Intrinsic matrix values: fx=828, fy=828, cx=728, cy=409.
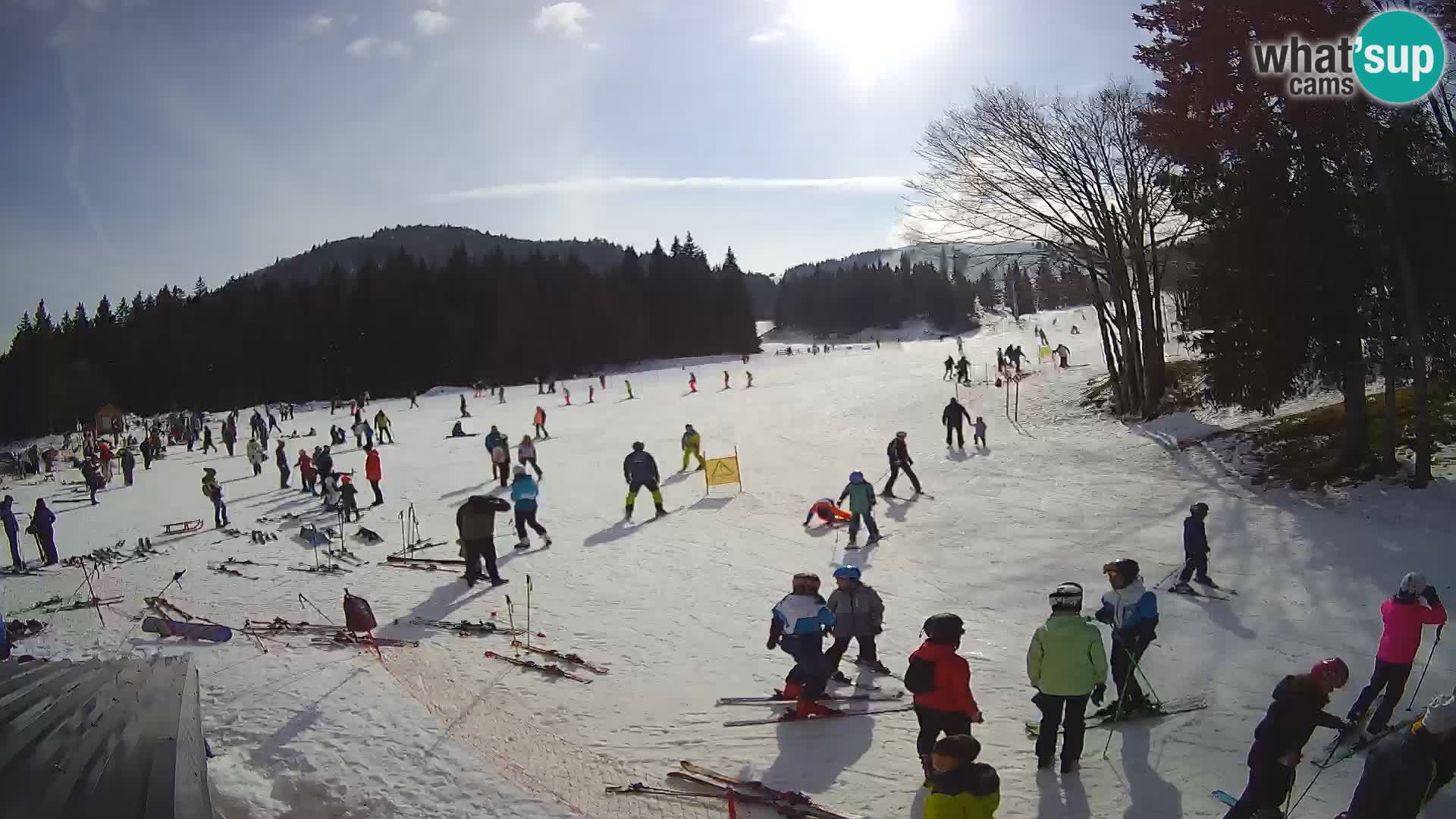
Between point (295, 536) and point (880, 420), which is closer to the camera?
point (295, 536)

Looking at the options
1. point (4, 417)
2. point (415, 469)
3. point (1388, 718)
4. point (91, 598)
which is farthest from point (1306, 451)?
point (4, 417)

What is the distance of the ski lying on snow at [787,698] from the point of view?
311 inches

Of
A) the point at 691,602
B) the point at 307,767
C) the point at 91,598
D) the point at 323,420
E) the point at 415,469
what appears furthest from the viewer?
the point at 323,420

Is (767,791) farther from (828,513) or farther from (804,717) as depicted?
(828,513)

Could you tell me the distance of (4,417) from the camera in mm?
80500

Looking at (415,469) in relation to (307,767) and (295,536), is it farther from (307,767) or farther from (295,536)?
(307,767)

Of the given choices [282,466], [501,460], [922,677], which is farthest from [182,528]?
[922,677]

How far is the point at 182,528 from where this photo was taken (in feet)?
62.7

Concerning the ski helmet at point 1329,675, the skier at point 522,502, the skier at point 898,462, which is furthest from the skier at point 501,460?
the ski helmet at point 1329,675

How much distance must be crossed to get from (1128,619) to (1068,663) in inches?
57.7

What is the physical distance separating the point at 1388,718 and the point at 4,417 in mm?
105692

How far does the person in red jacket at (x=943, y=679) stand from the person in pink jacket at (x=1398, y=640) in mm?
3554

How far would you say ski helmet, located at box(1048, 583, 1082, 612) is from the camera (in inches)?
236

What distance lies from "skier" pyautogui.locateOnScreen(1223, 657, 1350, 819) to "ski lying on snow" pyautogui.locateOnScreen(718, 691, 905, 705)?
3.19m
